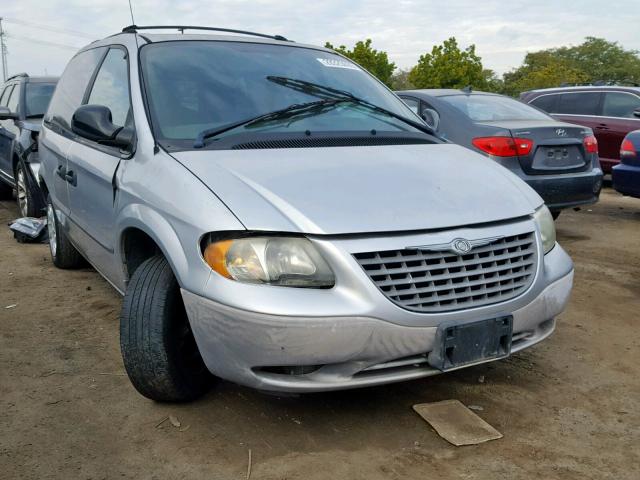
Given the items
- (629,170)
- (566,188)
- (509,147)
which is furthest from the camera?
(629,170)

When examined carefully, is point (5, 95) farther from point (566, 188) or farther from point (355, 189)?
point (355, 189)

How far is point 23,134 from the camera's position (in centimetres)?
707

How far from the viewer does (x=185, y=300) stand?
266 cm

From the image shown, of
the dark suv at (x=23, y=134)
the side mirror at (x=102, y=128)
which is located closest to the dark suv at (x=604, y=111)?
the dark suv at (x=23, y=134)

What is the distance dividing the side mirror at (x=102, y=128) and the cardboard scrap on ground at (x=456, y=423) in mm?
1852

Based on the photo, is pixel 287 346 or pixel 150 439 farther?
pixel 150 439

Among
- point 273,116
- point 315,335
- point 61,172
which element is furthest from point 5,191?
point 315,335

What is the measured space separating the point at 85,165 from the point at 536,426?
2.72 m

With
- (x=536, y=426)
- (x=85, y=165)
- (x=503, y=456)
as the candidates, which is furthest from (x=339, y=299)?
(x=85, y=165)

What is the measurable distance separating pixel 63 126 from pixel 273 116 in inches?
76.0

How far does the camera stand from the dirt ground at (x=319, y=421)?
2.59 meters

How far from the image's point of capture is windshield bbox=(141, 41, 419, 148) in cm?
332

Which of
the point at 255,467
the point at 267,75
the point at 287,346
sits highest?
the point at 267,75

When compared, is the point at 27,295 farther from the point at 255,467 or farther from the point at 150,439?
the point at 255,467
